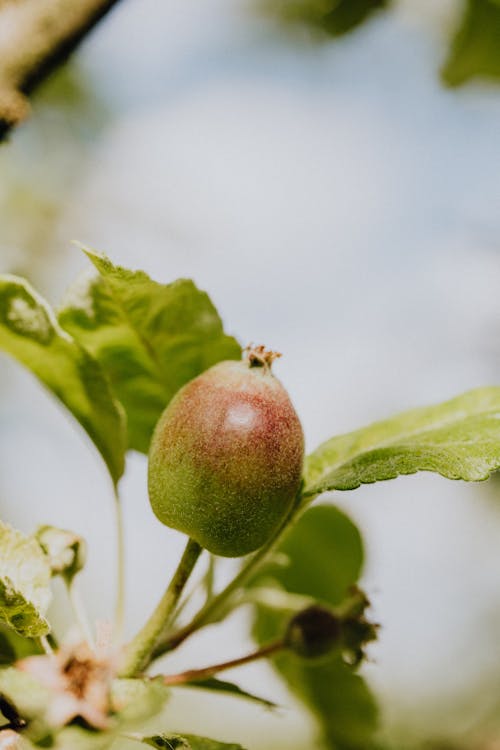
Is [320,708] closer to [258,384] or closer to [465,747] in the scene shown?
[465,747]

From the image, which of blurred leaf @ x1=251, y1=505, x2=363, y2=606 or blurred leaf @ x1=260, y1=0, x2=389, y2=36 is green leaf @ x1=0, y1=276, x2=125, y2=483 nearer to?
blurred leaf @ x1=251, y1=505, x2=363, y2=606

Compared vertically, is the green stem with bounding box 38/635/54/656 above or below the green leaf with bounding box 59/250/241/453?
below

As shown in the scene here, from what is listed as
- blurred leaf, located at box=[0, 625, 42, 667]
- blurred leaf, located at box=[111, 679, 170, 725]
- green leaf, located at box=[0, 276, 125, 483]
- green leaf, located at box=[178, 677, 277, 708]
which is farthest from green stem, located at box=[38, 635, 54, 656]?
green leaf, located at box=[0, 276, 125, 483]

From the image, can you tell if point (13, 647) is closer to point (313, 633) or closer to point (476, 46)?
point (313, 633)

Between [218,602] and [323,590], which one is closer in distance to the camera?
[218,602]

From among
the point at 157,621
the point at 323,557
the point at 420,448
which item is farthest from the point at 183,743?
the point at 323,557

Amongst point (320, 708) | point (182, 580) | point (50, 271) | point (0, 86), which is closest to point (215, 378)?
point (182, 580)
